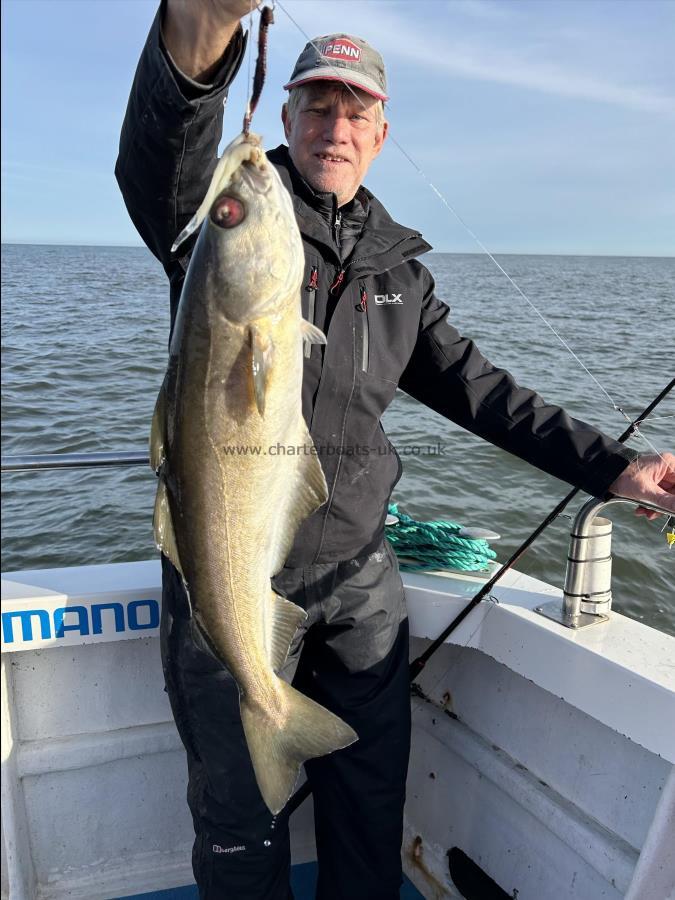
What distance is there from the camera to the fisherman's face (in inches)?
103

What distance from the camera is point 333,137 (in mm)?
2613

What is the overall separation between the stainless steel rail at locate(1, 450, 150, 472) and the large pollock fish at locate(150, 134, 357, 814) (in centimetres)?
101

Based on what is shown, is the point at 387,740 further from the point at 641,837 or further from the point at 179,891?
the point at 179,891

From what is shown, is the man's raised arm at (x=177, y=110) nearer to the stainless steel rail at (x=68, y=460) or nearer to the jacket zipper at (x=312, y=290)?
the jacket zipper at (x=312, y=290)

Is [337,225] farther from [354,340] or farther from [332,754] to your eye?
[332,754]

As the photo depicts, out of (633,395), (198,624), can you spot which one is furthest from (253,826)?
(633,395)

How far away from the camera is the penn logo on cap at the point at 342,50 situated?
2.62 metres

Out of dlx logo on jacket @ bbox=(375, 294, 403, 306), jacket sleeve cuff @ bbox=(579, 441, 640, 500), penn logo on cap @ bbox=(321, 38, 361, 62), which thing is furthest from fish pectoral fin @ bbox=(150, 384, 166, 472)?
jacket sleeve cuff @ bbox=(579, 441, 640, 500)

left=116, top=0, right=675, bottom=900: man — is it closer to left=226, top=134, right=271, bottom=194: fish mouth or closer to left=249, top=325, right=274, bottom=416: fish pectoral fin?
left=226, top=134, right=271, bottom=194: fish mouth

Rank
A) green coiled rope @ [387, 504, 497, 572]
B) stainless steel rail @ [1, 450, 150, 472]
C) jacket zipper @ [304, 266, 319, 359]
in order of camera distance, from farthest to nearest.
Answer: green coiled rope @ [387, 504, 497, 572], stainless steel rail @ [1, 450, 150, 472], jacket zipper @ [304, 266, 319, 359]

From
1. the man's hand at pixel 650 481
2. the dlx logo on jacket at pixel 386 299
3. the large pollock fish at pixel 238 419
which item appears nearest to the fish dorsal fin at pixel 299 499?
the large pollock fish at pixel 238 419

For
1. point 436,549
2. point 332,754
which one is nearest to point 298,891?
point 332,754

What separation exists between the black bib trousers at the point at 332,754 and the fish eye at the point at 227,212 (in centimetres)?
117

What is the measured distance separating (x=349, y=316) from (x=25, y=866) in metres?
2.58
